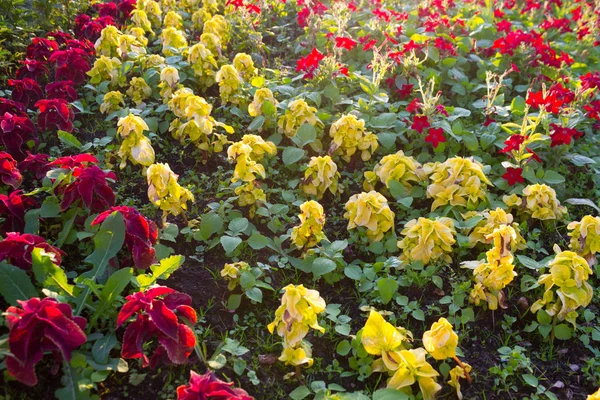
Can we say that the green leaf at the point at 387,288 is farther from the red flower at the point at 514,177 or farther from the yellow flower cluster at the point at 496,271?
the red flower at the point at 514,177

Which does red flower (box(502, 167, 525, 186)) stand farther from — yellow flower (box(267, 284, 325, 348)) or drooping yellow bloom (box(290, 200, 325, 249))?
yellow flower (box(267, 284, 325, 348))

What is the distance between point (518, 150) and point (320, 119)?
1403mm

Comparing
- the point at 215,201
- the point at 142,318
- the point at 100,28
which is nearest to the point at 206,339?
the point at 142,318

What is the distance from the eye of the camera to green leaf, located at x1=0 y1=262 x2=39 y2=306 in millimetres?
2225

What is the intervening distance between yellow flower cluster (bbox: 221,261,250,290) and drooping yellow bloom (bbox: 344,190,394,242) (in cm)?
75

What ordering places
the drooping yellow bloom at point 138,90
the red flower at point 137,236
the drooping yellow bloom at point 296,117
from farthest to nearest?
1. the drooping yellow bloom at point 138,90
2. the drooping yellow bloom at point 296,117
3. the red flower at point 137,236

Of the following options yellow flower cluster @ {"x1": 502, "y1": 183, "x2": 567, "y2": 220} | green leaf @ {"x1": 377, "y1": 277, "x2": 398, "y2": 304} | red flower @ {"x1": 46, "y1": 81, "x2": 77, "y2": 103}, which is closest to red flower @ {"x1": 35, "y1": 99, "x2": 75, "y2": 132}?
red flower @ {"x1": 46, "y1": 81, "x2": 77, "y2": 103}

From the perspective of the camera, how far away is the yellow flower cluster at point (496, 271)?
2727 millimetres

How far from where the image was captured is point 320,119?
4078 millimetres

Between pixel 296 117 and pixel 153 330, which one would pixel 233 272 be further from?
pixel 296 117

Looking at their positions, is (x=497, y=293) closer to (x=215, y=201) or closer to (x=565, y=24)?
(x=215, y=201)

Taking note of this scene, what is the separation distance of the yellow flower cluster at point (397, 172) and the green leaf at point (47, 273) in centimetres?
200

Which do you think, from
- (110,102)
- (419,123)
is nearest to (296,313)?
(419,123)

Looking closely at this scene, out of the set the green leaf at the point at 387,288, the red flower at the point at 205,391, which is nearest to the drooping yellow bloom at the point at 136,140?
the green leaf at the point at 387,288
